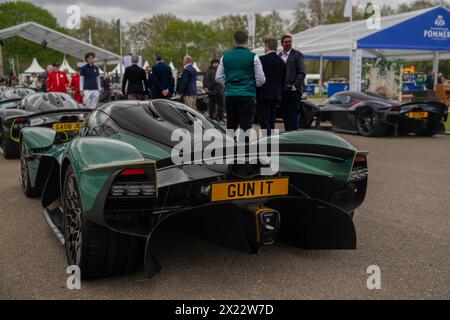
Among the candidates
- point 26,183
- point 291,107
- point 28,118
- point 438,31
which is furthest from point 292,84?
point 438,31

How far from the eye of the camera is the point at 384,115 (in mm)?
9938

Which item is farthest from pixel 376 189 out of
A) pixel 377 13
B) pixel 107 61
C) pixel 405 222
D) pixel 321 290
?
pixel 107 61

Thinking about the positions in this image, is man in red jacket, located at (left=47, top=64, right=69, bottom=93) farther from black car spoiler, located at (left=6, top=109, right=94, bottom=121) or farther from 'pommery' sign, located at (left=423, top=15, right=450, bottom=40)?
'pommery' sign, located at (left=423, top=15, right=450, bottom=40)

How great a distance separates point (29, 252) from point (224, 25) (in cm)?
6877

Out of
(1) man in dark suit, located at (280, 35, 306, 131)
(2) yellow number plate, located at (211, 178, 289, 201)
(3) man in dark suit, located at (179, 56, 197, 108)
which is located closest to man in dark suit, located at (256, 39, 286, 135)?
(1) man in dark suit, located at (280, 35, 306, 131)

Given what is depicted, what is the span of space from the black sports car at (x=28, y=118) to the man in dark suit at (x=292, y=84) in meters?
3.23

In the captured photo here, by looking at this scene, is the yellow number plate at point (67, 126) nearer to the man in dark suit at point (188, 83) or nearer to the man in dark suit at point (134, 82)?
the man in dark suit at point (134, 82)

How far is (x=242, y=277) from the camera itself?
281 centimetres

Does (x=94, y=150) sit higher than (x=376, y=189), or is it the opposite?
(x=94, y=150)

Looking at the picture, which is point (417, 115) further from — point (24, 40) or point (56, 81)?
point (24, 40)

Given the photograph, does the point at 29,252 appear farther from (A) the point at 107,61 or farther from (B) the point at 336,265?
(A) the point at 107,61

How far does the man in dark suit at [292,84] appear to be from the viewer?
24.5ft

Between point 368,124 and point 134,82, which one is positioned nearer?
point 134,82

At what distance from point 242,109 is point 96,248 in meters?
4.07
